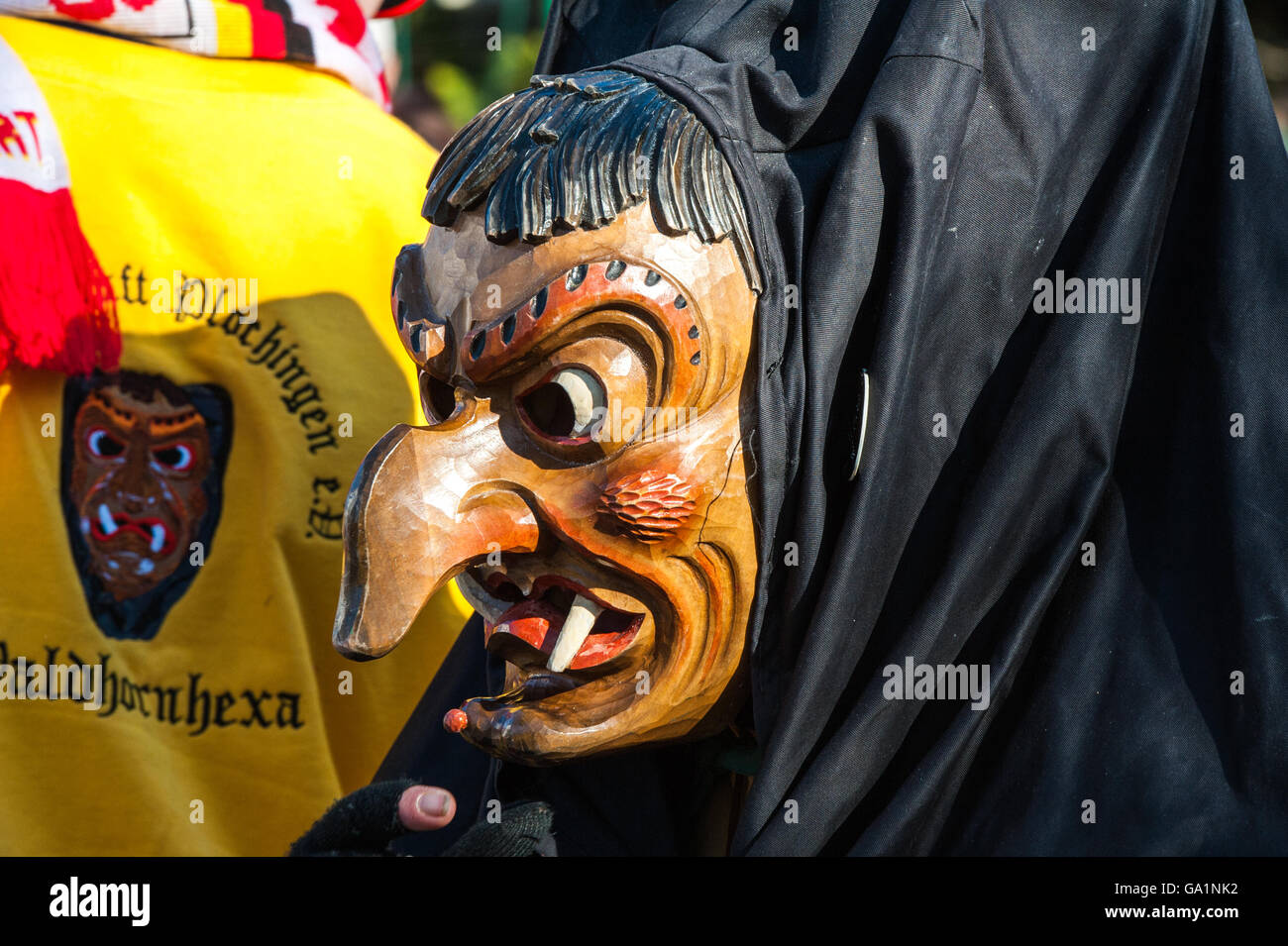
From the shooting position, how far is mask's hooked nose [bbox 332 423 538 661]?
1.41 metres

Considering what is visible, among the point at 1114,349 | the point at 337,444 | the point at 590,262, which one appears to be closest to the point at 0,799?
the point at 337,444

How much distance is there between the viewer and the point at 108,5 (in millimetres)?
2264

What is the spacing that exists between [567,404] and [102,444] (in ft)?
3.33

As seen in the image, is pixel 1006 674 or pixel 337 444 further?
pixel 337 444

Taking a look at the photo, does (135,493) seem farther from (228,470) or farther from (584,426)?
(584,426)

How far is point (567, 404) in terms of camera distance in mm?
1455

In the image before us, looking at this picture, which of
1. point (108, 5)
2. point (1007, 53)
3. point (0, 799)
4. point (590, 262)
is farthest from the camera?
point (108, 5)

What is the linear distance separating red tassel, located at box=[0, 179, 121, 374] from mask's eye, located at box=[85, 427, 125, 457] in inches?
3.5

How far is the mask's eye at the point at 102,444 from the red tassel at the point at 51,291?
9cm

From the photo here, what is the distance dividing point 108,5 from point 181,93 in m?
0.16

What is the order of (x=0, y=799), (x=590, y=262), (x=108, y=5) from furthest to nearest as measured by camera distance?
(x=108, y=5) < (x=0, y=799) < (x=590, y=262)

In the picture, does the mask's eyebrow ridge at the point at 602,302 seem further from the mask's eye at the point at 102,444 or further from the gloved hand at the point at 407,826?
the mask's eye at the point at 102,444

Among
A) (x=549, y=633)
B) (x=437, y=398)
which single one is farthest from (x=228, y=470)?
(x=549, y=633)

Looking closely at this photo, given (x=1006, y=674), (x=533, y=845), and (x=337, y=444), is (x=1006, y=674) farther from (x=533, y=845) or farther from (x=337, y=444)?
(x=337, y=444)
